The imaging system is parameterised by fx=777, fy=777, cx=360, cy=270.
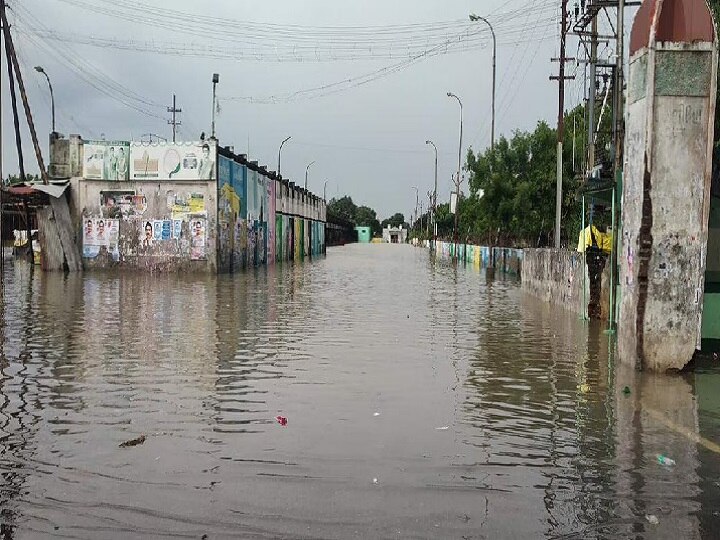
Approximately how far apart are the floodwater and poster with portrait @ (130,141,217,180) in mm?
21466

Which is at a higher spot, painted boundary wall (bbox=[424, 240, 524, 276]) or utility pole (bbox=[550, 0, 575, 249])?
utility pole (bbox=[550, 0, 575, 249])

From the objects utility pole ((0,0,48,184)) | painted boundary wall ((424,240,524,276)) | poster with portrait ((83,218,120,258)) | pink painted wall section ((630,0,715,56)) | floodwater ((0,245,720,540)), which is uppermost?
utility pole ((0,0,48,184))

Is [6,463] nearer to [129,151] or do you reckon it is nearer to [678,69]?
[678,69]

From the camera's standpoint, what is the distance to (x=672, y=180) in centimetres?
1028

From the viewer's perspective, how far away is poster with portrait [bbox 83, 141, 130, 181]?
116ft

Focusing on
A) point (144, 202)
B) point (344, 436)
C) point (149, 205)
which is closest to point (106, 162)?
point (144, 202)

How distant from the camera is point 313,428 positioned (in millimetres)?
7449

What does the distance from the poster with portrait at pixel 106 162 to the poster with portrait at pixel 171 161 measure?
31cm

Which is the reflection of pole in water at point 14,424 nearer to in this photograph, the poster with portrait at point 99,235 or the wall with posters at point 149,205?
the wall with posters at point 149,205

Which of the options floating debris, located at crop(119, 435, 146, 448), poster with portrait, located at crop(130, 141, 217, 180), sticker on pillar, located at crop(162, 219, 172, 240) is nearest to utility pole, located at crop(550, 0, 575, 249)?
poster with portrait, located at crop(130, 141, 217, 180)

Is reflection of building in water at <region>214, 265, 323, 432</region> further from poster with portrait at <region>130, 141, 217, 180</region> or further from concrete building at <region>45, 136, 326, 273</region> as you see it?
poster with portrait at <region>130, 141, 217, 180</region>

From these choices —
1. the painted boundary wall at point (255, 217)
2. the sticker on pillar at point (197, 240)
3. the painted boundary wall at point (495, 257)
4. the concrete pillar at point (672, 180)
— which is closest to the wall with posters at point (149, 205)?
the sticker on pillar at point (197, 240)

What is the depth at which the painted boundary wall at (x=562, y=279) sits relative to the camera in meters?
16.5

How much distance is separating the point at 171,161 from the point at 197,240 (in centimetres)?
379
